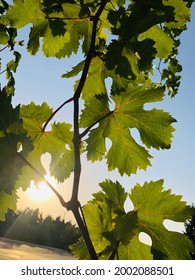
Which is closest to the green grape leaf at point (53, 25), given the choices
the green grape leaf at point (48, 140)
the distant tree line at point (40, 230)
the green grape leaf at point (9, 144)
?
the green grape leaf at point (48, 140)

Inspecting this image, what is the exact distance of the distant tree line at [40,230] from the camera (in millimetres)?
37781

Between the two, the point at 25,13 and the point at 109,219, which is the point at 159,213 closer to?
the point at 109,219

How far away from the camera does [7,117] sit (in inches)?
52.2

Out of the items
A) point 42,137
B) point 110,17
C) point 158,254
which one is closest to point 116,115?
point 42,137

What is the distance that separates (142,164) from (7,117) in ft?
3.15

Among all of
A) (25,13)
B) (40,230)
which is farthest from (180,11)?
(40,230)

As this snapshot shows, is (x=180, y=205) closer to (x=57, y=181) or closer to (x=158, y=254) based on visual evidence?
(x=158, y=254)

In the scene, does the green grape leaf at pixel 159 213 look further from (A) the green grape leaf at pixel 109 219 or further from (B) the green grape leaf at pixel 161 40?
(B) the green grape leaf at pixel 161 40

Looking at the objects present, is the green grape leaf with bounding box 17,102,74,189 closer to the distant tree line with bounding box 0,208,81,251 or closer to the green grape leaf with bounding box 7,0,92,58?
the green grape leaf with bounding box 7,0,92,58

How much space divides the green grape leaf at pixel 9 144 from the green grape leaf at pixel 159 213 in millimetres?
584

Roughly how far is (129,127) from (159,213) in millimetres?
545

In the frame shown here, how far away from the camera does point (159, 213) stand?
5.51 feet

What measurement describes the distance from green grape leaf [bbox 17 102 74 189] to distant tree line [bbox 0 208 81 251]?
36.0m

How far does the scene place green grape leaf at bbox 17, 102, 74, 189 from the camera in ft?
6.81
